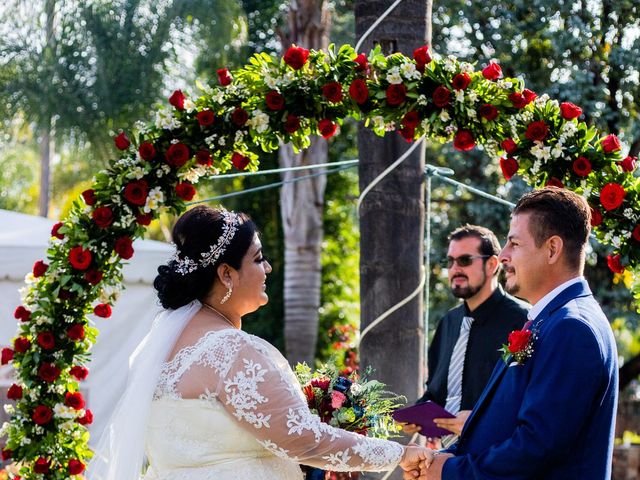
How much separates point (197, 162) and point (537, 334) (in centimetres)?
242

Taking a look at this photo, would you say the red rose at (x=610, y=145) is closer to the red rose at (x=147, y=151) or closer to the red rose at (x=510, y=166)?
the red rose at (x=510, y=166)

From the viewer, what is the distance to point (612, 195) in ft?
16.0

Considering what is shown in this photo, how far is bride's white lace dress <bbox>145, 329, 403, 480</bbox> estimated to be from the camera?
394cm

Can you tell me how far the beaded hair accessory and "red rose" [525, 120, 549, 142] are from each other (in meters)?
1.72

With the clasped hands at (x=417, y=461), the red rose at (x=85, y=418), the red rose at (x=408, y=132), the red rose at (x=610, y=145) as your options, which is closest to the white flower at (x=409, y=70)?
the red rose at (x=408, y=132)

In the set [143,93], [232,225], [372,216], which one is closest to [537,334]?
[232,225]

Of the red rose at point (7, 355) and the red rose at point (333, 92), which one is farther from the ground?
the red rose at point (333, 92)

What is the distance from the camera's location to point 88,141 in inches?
604

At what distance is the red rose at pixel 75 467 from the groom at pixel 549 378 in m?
2.56

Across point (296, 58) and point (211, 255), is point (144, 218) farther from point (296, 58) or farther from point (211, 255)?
point (211, 255)

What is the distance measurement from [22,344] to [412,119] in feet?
8.52

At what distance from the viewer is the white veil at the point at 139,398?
4102mm

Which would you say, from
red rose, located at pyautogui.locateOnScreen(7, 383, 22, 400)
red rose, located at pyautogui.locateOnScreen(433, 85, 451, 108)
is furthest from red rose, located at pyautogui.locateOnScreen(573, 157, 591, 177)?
red rose, located at pyautogui.locateOnScreen(7, 383, 22, 400)

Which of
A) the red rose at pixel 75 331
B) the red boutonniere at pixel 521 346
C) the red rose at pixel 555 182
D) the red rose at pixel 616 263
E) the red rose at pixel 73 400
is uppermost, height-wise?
the red rose at pixel 555 182
